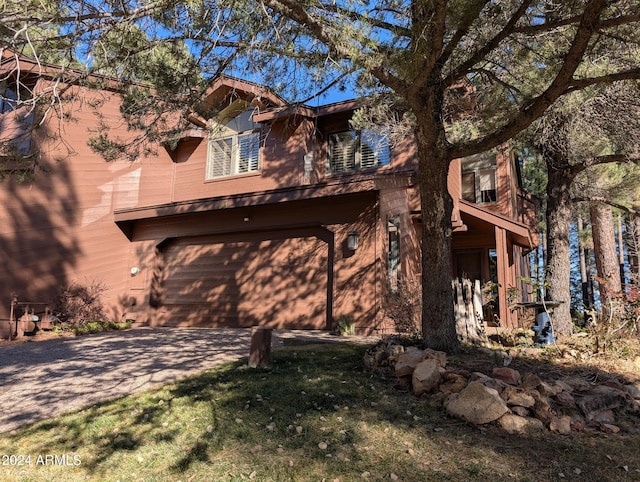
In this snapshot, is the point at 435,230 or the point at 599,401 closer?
the point at 599,401

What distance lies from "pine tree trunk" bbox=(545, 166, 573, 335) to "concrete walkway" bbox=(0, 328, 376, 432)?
4.42 meters

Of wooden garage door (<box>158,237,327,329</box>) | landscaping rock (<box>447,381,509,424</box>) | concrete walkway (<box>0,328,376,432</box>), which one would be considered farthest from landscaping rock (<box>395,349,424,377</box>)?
wooden garage door (<box>158,237,327,329</box>)

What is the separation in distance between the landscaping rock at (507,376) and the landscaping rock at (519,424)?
616mm

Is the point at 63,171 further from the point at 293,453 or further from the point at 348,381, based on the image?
the point at 293,453

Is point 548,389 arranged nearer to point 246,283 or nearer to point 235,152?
point 246,283

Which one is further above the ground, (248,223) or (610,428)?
(248,223)

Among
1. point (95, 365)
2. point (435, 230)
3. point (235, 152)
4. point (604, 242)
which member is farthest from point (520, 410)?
point (235, 152)

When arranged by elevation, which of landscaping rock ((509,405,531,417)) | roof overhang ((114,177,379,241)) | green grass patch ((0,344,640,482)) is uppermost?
roof overhang ((114,177,379,241))

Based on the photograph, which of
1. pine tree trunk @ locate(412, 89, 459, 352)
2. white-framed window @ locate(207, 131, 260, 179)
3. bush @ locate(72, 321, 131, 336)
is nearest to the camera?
pine tree trunk @ locate(412, 89, 459, 352)

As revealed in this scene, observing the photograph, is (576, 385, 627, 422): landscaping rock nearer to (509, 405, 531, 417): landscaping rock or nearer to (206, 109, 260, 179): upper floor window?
(509, 405, 531, 417): landscaping rock

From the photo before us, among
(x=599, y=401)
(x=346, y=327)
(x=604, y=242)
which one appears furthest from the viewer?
(x=604, y=242)

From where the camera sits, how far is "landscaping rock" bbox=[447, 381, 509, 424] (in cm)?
377

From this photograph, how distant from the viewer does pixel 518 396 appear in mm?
3971

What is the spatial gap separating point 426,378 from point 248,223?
7.43 metres
